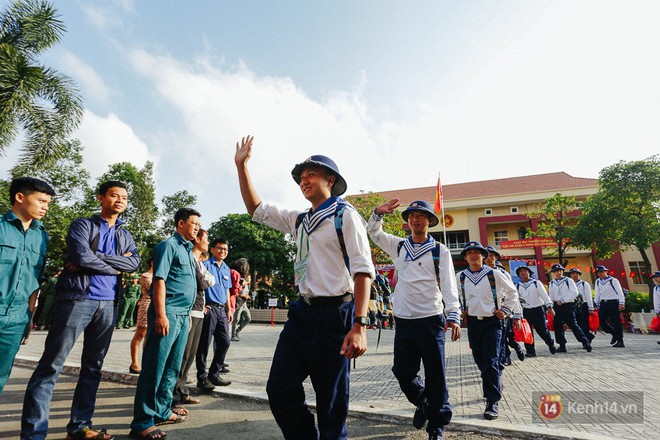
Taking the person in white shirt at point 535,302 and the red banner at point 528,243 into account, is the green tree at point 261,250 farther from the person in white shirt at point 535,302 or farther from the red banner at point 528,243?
the person in white shirt at point 535,302

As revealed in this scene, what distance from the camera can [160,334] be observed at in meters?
3.43

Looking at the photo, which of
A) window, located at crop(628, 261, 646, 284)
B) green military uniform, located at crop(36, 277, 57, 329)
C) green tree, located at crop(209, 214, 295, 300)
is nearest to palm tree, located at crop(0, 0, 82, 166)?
green military uniform, located at crop(36, 277, 57, 329)

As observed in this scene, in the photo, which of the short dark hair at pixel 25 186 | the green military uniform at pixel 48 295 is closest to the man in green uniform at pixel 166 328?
the short dark hair at pixel 25 186

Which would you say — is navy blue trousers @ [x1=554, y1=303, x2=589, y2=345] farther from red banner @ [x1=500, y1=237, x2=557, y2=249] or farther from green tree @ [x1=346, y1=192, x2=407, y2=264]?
red banner @ [x1=500, y1=237, x2=557, y2=249]

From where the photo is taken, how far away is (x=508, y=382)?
5863 mm

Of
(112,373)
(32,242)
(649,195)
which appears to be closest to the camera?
(32,242)

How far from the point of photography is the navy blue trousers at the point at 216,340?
16.4 feet

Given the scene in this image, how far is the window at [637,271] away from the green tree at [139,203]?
44.3 meters

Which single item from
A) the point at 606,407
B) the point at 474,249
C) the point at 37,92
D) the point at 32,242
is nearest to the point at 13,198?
the point at 32,242

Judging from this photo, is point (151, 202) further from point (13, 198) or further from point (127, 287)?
point (13, 198)

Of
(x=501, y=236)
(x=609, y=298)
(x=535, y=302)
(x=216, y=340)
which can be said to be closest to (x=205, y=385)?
(x=216, y=340)

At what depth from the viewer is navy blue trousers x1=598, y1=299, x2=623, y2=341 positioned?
33.9ft

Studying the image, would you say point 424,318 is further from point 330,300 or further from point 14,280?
point 14,280

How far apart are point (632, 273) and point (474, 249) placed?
3865 cm
